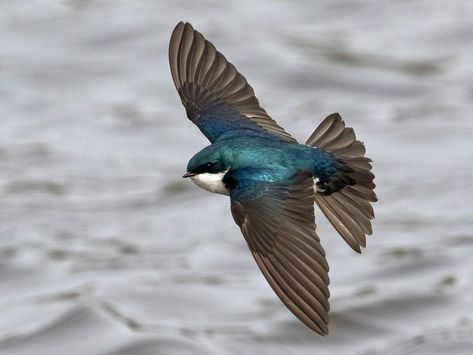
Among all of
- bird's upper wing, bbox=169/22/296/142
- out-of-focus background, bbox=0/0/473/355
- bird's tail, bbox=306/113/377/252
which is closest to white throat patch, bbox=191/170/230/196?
bird's tail, bbox=306/113/377/252

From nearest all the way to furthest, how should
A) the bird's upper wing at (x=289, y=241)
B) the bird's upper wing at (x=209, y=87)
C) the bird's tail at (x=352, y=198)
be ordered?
the bird's upper wing at (x=289, y=241), the bird's tail at (x=352, y=198), the bird's upper wing at (x=209, y=87)

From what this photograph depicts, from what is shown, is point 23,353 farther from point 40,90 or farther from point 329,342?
point 40,90

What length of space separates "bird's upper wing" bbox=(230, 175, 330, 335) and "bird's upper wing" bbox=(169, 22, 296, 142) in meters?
0.59

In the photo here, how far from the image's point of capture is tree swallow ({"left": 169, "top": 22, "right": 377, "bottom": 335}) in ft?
14.2

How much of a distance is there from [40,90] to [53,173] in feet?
4.10

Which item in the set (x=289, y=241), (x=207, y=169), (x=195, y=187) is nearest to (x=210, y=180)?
(x=207, y=169)

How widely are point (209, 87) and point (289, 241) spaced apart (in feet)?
3.44

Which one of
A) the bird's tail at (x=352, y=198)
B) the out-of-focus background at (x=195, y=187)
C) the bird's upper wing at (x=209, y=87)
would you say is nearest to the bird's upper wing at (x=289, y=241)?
the bird's tail at (x=352, y=198)

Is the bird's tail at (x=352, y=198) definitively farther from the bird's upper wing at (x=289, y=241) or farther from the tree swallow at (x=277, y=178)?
the bird's upper wing at (x=289, y=241)

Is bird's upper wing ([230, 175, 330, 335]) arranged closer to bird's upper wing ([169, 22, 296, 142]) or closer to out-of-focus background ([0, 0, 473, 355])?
bird's upper wing ([169, 22, 296, 142])

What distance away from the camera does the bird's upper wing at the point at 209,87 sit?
17.2ft

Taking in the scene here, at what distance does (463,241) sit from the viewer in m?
7.89

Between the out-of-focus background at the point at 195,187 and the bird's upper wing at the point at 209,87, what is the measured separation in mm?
1672

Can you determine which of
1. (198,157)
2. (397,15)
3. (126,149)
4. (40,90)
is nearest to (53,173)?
(126,149)
